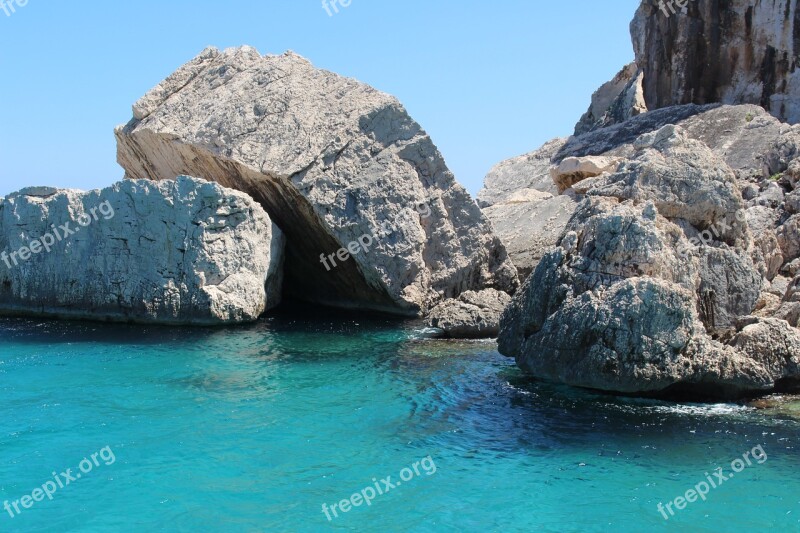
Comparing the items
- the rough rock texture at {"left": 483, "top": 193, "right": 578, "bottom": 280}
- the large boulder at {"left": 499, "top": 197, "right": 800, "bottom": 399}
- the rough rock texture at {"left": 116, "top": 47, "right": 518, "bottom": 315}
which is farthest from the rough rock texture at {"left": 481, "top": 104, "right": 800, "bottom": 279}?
the large boulder at {"left": 499, "top": 197, "right": 800, "bottom": 399}

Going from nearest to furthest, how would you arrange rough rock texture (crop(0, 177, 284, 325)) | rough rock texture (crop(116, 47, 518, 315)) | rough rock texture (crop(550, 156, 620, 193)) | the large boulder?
1. the large boulder
2. rough rock texture (crop(0, 177, 284, 325))
3. rough rock texture (crop(116, 47, 518, 315))
4. rough rock texture (crop(550, 156, 620, 193))

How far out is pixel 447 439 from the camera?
10.5 meters

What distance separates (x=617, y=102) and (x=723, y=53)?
6.28 meters

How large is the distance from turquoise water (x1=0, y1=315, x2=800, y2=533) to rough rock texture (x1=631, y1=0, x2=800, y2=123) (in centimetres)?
2171

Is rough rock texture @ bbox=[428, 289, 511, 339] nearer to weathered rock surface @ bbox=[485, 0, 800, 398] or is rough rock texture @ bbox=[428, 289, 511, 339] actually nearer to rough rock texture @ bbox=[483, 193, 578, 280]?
weathered rock surface @ bbox=[485, 0, 800, 398]

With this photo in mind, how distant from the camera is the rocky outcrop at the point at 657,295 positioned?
11.7 metres

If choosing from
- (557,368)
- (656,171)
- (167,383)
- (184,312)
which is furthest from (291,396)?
(656,171)

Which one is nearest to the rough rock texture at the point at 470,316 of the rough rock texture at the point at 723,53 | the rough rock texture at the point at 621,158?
the rough rock texture at the point at 621,158

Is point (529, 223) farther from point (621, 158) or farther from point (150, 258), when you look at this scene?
point (150, 258)

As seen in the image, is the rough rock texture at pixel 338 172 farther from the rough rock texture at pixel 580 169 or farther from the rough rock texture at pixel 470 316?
the rough rock texture at pixel 580 169

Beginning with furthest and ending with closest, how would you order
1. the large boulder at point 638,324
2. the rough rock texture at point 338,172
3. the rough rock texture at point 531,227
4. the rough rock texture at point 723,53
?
the rough rock texture at point 723,53 → the rough rock texture at point 531,227 → the rough rock texture at point 338,172 → the large boulder at point 638,324

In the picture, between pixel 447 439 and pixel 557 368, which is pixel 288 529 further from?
pixel 557 368

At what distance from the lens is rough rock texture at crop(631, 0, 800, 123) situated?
29.9 metres

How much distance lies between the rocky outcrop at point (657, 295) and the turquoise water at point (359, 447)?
60 centimetres
